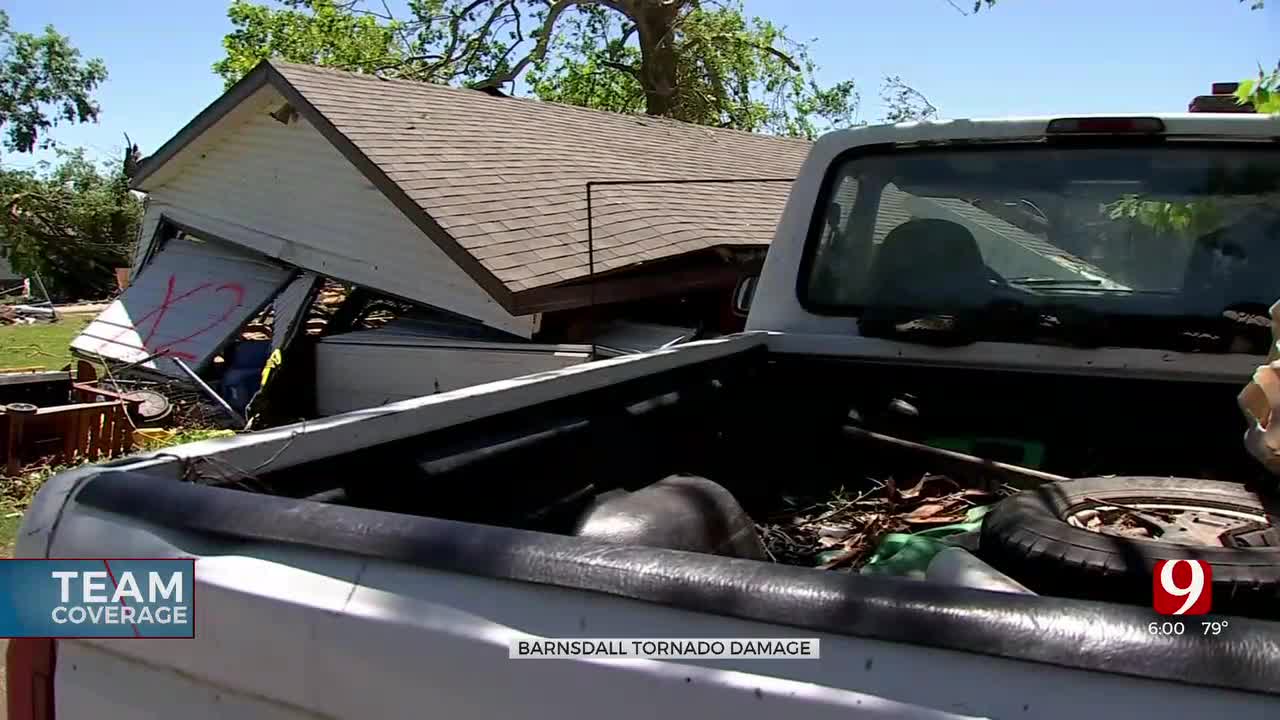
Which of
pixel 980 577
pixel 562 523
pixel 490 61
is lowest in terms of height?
pixel 562 523

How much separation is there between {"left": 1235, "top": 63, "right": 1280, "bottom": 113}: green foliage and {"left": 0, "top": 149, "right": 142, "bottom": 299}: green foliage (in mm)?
27781

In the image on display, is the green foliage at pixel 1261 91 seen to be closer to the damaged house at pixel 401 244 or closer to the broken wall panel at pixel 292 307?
the damaged house at pixel 401 244

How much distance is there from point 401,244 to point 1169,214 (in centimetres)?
849

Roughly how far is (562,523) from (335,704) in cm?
110

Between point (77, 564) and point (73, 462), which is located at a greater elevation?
point (77, 564)

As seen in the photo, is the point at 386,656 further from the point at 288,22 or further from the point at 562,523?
the point at 288,22

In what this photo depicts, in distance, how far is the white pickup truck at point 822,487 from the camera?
103 cm

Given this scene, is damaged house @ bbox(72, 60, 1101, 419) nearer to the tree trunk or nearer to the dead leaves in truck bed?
the dead leaves in truck bed

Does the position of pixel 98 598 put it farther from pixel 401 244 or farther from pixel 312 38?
pixel 312 38

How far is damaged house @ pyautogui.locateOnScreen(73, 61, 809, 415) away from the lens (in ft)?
32.3

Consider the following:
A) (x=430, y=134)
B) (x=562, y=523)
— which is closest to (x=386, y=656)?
(x=562, y=523)

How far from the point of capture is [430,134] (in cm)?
1127

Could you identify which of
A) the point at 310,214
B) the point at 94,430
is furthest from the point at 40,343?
the point at 94,430

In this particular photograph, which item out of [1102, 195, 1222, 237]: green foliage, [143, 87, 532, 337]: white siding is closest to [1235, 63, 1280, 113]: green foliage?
[1102, 195, 1222, 237]: green foliage
